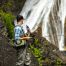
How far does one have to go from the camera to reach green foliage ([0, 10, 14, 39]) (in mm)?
16197

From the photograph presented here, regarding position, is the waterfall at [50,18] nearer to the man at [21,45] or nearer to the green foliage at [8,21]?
the green foliage at [8,21]

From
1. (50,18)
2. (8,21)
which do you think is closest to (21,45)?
(8,21)

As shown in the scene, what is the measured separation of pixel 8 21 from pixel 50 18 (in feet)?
6.10

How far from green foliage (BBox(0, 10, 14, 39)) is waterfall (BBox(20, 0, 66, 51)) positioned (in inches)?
28.8

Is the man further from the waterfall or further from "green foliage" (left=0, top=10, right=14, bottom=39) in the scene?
the waterfall

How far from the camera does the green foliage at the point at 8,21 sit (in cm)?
1620

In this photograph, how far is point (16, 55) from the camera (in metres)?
12.3

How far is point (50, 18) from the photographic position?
18141mm

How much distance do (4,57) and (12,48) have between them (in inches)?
21.1

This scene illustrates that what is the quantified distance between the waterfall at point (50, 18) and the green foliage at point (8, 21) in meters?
0.73

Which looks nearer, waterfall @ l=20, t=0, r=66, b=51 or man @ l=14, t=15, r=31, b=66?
man @ l=14, t=15, r=31, b=66

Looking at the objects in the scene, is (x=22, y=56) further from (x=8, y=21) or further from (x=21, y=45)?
(x=8, y=21)

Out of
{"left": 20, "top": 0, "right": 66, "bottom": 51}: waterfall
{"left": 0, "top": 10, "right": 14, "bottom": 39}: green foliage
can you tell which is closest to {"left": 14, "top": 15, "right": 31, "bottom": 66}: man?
{"left": 0, "top": 10, "right": 14, "bottom": 39}: green foliage

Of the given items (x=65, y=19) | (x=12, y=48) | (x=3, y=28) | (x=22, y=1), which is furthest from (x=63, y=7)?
(x=12, y=48)
